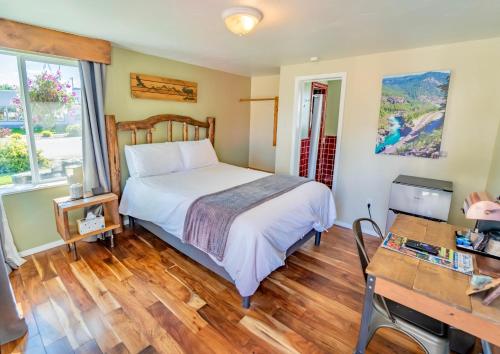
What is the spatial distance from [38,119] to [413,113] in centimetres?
399

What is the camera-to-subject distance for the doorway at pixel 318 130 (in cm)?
407

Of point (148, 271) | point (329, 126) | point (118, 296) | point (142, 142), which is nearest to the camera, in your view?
point (118, 296)

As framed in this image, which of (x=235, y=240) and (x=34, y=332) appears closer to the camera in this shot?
(x=34, y=332)

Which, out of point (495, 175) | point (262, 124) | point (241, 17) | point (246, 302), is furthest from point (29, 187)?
point (495, 175)

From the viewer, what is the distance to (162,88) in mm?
3361

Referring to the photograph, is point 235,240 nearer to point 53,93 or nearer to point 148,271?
point 148,271

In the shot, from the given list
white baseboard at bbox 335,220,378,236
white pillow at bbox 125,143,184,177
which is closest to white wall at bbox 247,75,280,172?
white baseboard at bbox 335,220,378,236

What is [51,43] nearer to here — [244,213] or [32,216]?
[32,216]

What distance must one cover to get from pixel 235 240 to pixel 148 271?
1.08 m

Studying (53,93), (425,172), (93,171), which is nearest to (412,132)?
(425,172)

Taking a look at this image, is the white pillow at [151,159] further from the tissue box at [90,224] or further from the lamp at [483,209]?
the lamp at [483,209]

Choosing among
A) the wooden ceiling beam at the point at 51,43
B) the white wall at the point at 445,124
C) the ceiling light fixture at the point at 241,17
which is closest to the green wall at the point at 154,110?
the wooden ceiling beam at the point at 51,43

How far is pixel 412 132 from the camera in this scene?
108 inches

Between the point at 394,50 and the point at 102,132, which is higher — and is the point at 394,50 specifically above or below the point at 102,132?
above
